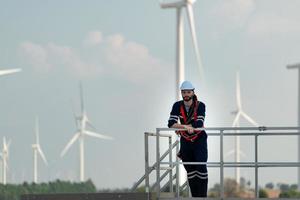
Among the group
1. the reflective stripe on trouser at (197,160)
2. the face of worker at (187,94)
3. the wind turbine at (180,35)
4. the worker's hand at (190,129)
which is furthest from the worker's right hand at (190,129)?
the wind turbine at (180,35)

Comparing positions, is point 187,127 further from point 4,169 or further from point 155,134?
point 4,169

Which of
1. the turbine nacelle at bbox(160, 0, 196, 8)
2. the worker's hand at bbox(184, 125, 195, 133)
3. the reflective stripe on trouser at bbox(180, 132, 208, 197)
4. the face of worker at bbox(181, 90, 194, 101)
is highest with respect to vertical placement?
the turbine nacelle at bbox(160, 0, 196, 8)

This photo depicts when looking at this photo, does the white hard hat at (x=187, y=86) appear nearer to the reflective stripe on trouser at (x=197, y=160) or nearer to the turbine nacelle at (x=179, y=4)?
the reflective stripe on trouser at (x=197, y=160)

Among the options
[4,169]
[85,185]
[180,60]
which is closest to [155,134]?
[180,60]

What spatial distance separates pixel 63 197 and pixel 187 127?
86.2 inches

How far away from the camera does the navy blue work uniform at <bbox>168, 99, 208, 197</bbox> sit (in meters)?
15.0

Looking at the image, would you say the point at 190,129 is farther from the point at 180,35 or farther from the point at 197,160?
the point at 180,35

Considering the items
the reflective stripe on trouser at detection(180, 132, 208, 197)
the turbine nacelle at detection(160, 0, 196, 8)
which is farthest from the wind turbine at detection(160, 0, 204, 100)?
the reflective stripe on trouser at detection(180, 132, 208, 197)

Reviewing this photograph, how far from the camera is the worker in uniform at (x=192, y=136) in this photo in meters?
14.9

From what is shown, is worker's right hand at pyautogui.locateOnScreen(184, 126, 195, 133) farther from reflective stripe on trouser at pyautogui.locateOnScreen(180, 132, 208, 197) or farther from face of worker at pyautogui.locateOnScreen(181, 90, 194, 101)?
face of worker at pyautogui.locateOnScreen(181, 90, 194, 101)

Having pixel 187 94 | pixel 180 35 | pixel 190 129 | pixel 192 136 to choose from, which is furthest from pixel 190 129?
pixel 180 35

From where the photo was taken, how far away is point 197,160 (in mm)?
15109

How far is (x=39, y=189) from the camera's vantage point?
113m

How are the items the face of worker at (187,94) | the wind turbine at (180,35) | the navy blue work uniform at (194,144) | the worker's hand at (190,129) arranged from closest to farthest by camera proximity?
the worker's hand at (190,129) → the face of worker at (187,94) → the navy blue work uniform at (194,144) → the wind turbine at (180,35)
